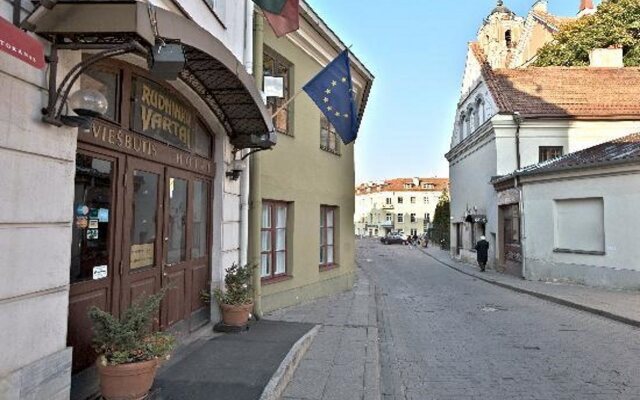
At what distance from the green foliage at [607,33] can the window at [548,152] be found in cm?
1250

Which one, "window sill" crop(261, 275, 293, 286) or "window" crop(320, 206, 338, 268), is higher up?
"window" crop(320, 206, 338, 268)

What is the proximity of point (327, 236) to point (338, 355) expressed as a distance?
6.81 meters

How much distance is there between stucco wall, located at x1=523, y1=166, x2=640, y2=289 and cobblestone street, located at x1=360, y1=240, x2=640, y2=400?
348cm

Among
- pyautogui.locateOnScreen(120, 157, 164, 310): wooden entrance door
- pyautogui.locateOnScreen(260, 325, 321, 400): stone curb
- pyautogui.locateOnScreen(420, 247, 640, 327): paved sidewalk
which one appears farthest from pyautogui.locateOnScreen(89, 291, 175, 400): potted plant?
pyautogui.locateOnScreen(420, 247, 640, 327): paved sidewalk

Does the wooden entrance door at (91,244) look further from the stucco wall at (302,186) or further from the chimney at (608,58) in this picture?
the chimney at (608,58)

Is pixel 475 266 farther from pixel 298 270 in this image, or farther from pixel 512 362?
pixel 512 362

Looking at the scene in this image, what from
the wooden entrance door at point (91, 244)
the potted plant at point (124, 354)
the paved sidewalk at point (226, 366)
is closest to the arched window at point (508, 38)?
the paved sidewalk at point (226, 366)

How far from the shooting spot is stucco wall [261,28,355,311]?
10328 millimetres

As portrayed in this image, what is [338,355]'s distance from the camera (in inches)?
273

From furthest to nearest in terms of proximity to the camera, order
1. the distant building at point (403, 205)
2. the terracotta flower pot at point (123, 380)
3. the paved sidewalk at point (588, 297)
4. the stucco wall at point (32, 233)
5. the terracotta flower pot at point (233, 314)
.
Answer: the distant building at point (403, 205) < the paved sidewalk at point (588, 297) < the terracotta flower pot at point (233, 314) < the terracotta flower pot at point (123, 380) < the stucco wall at point (32, 233)

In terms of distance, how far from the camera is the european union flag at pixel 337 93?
8439mm

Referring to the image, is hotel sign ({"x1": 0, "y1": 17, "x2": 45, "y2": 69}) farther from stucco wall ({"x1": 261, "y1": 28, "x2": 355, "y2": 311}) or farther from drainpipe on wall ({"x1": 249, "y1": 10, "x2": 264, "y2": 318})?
stucco wall ({"x1": 261, "y1": 28, "x2": 355, "y2": 311})

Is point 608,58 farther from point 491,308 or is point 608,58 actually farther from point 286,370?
point 286,370

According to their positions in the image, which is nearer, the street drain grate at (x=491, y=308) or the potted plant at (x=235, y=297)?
the potted plant at (x=235, y=297)
